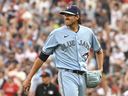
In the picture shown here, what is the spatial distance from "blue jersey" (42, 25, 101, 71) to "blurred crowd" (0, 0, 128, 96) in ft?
19.1

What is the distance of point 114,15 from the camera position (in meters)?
22.3

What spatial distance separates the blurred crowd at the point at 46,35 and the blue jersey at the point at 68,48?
5825 mm

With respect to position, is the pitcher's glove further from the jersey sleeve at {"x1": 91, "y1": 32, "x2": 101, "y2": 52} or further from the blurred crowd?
the blurred crowd

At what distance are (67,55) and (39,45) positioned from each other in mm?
10274

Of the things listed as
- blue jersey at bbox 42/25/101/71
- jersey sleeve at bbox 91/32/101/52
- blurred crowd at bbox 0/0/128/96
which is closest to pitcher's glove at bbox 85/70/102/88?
blue jersey at bbox 42/25/101/71

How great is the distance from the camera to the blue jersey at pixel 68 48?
9695mm

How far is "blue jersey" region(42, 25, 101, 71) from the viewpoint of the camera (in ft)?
31.8

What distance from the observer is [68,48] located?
971 centimetres

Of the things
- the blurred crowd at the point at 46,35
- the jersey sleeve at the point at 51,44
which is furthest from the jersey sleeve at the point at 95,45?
the blurred crowd at the point at 46,35

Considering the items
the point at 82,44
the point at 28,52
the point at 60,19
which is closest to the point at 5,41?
the point at 28,52

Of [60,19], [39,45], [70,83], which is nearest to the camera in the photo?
[70,83]

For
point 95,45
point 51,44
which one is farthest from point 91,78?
point 51,44

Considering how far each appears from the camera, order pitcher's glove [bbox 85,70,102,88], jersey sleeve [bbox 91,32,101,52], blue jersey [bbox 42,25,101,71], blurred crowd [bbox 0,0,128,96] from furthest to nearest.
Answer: blurred crowd [bbox 0,0,128,96] → jersey sleeve [bbox 91,32,101,52] → pitcher's glove [bbox 85,70,102,88] → blue jersey [bbox 42,25,101,71]

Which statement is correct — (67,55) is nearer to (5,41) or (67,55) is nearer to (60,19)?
(5,41)
